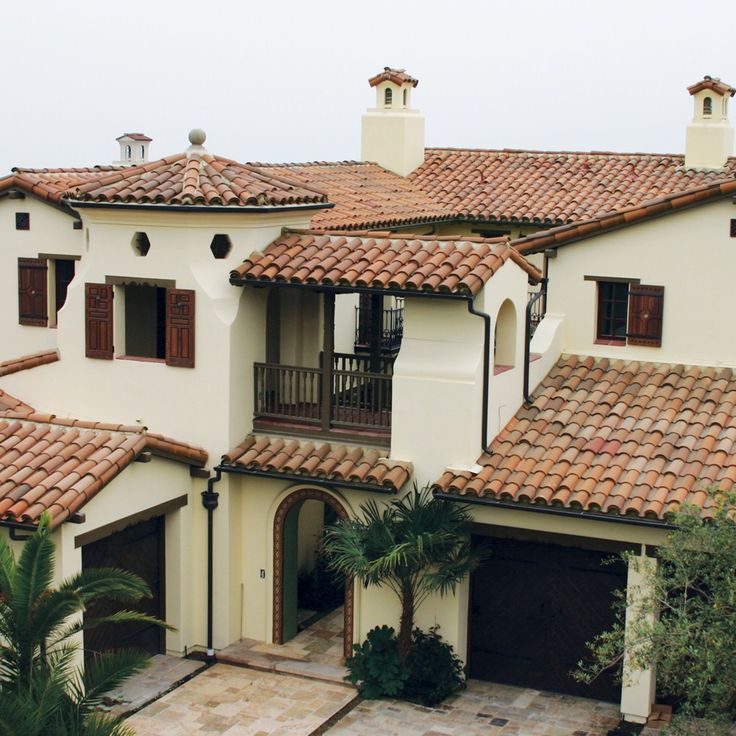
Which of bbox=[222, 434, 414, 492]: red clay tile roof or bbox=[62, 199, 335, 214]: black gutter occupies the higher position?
bbox=[62, 199, 335, 214]: black gutter

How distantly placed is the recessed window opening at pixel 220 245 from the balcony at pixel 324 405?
1860 mm

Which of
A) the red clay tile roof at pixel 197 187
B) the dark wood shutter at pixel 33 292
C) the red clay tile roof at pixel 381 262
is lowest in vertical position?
the dark wood shutter at pixel 33 292

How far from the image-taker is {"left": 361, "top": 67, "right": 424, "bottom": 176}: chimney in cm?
3131

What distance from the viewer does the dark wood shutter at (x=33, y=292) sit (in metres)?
24.6

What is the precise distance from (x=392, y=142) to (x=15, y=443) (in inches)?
614

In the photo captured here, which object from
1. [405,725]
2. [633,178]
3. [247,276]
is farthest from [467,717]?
[633,178]

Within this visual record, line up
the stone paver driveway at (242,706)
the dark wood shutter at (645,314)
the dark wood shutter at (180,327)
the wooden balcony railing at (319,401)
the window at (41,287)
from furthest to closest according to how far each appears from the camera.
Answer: the window at (41,287)
the dark wood shutter at (645,314)
the wooden balcony railing at (319,401)
the dark wood shutter at (180,327)
the stone paver driveway at (242,706)

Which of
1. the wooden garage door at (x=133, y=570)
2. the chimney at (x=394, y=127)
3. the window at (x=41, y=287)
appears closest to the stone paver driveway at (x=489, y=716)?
the wooden garage door at (x=133, y=570)

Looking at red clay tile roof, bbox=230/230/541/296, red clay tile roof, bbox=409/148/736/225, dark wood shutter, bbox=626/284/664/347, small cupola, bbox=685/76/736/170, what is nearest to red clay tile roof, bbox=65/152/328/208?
red clay tile roof, bbox=230/230/541/296

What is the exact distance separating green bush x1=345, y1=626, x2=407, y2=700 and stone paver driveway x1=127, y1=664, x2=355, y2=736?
10.4 inches

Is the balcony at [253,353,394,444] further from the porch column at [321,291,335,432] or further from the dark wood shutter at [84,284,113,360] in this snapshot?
the dark wood shutter at [84,284,113,360]

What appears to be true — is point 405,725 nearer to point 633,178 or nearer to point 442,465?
point 442,465

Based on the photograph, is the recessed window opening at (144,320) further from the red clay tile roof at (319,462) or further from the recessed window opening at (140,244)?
the red clay tile roof at (319,462)

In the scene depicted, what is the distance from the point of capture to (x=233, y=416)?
20.1m
